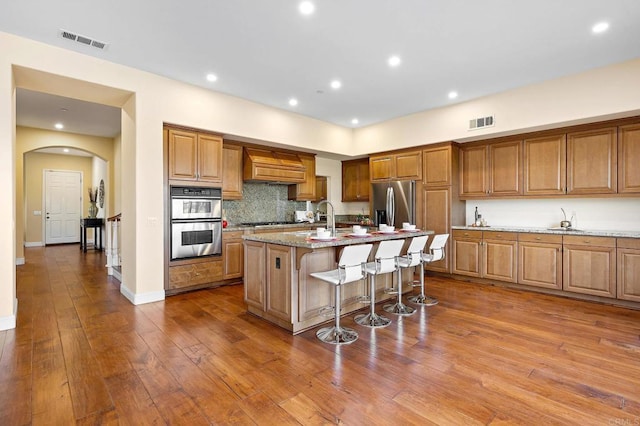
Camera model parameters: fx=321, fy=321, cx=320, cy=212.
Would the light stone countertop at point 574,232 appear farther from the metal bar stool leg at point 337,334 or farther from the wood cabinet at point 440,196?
the metal bar stool leg at point 337,334

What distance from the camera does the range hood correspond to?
571 cm

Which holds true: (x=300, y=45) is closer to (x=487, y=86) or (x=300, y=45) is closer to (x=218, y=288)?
(x=487, y=86)

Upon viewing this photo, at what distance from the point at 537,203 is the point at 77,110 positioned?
26.1 feet

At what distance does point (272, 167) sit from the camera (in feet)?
19.5

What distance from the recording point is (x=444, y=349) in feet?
9.24

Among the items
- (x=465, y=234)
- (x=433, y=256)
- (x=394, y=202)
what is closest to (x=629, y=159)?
(x=465, y=234)

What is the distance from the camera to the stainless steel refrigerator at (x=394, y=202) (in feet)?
19.9

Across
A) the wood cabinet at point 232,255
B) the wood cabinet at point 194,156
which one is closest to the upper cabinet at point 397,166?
the wood cabinet at point 232,255

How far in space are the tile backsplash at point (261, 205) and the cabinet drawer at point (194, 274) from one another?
120cm

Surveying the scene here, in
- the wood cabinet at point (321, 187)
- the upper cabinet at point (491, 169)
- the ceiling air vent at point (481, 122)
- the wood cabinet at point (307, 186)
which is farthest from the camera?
the wood cabinet at point (321, 187)

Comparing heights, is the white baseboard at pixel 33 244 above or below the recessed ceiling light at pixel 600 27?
below

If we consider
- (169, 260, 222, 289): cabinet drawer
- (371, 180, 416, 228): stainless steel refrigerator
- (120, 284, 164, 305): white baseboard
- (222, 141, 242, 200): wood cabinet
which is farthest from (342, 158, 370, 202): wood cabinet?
(120, 284, 164, 305): white baseboard

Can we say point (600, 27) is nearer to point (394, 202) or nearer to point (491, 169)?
point (491, 169)

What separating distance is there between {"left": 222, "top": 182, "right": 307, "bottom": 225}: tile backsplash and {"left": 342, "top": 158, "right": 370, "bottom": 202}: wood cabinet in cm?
122
